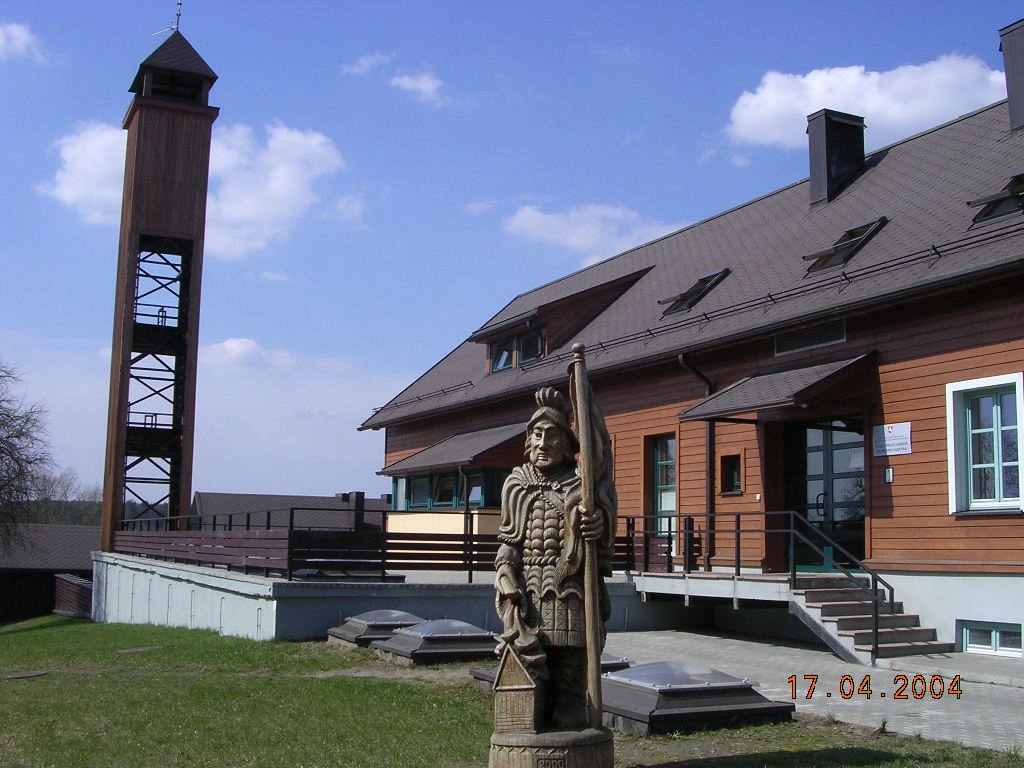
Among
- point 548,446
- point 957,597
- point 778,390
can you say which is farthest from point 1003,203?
point 548,446

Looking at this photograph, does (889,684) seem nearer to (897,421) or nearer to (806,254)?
(897,421)

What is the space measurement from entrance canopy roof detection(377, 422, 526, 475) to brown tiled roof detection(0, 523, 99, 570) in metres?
25.3

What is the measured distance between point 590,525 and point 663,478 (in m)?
13.5

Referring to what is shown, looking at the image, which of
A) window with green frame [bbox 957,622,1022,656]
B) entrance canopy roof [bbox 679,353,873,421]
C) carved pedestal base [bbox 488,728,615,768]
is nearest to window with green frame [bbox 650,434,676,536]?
entrance canopy roof [bbox 679,353,873,421]

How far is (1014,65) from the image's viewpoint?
1728 cm

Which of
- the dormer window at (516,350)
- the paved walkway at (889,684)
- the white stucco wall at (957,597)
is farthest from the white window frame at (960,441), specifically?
the dormer window at (516,350)

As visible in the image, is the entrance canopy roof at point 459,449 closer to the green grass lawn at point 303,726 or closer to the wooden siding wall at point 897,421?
the wooden siding wall at point 897,421

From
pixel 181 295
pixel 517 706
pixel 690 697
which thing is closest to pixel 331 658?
pixel 690 697

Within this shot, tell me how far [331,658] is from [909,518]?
793 centimetres

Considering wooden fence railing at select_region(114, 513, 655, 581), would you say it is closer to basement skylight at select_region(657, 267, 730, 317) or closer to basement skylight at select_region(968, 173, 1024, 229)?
basement skylight at select_region(657, 267, 730, 317)

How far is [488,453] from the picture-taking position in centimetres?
2417

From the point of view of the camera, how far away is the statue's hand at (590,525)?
7.49 metres

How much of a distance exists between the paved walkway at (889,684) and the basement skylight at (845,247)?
623 centimetres

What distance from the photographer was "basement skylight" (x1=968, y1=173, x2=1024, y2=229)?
14.9 m
